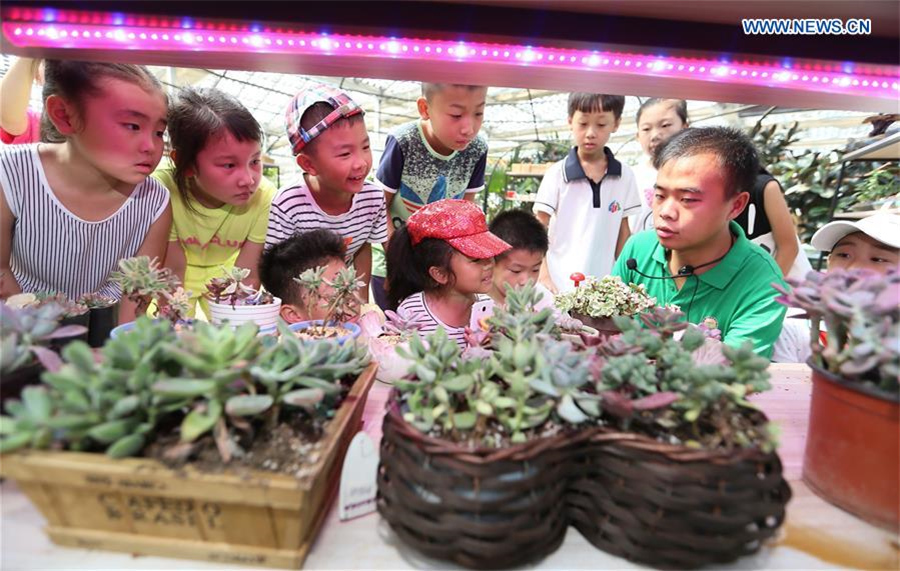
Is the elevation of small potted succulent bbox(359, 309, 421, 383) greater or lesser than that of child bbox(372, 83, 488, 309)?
lesser

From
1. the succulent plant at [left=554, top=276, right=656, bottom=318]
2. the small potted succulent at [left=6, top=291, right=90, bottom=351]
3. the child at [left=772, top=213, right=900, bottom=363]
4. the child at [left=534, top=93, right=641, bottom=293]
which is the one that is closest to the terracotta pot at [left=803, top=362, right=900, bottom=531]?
the succulent plant at [left=554, top=276, right=656, bottom=318]

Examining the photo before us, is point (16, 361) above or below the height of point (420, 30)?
below

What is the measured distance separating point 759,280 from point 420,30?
1.34m

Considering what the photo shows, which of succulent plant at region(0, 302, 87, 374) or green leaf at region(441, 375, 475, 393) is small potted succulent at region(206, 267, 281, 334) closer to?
succulent plant at region(0, 302, 87, 374)

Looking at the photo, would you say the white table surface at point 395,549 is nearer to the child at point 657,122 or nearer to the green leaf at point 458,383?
the green leaf at point 458,383

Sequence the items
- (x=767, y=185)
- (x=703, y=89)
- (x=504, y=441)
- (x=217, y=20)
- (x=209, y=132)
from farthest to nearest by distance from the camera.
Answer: (x=767, y=185), (x=209, y=132), (x=703, y=89), (x=217, y=20), (x=504, y=441)

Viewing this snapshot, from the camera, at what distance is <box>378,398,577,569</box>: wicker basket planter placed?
1.89 ft

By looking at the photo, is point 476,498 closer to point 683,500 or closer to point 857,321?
point 683,500

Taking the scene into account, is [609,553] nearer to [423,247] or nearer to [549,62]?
[549,62]

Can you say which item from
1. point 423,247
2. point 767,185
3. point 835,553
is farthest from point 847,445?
point 767,185

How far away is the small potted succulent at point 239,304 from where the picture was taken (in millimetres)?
1146

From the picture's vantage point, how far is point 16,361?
2.34 ft

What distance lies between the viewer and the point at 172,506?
0.59 meters

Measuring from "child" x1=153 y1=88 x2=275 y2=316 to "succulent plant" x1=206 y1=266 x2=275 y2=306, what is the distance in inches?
8.1
